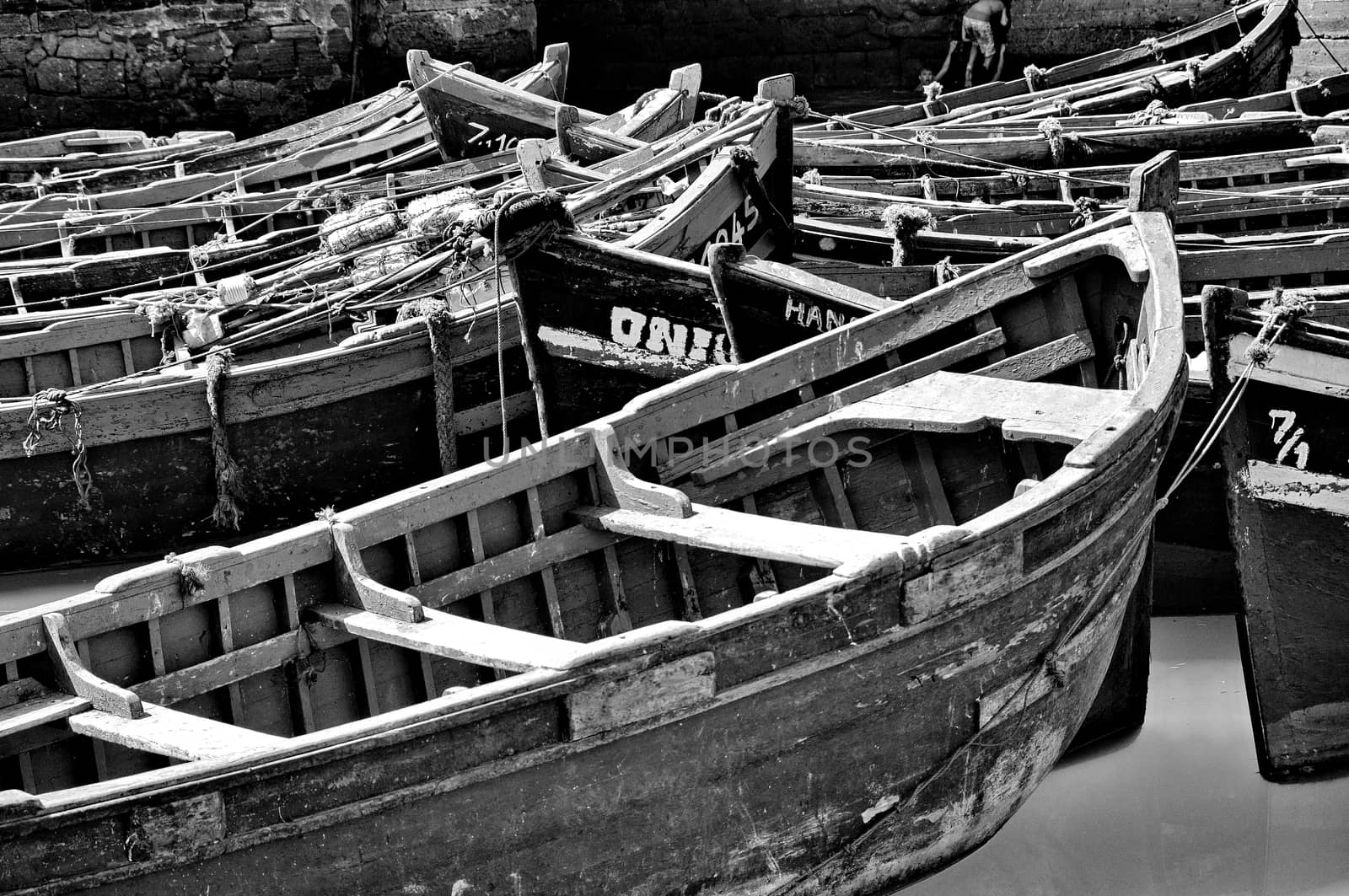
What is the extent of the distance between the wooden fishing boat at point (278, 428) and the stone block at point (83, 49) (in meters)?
9.58

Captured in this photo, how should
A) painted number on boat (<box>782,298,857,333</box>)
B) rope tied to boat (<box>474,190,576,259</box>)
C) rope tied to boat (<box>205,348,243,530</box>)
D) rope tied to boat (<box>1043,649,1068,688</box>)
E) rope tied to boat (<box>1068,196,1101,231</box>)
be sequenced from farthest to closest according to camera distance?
rope tied to boat (<box>1068,196,1101,231</box>), rope tied to boat (<box>205,348,243,530</box>), painted number on boat (<box>782,298,857,333</box>), rope tied to boat (<box>474,190,576,259</box>), rope tied to boat (<box>1043,649,1068,688</box>)

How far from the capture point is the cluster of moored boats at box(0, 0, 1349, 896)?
3.97 m

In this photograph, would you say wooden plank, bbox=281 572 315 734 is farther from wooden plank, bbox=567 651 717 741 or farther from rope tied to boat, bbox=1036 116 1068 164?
rope tied to boat, bbox=1036 116 1068 164

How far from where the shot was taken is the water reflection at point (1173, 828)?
521 centimetres

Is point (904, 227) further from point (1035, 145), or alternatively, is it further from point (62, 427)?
point (62, 427)

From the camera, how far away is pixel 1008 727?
4.84 meters

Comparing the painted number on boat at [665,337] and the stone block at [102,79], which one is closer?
the painted number on boat at [665,337]

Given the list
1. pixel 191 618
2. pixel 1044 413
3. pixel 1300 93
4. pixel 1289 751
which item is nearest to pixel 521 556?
pixel 191 618

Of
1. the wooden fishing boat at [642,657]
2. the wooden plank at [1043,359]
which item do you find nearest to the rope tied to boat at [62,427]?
the wooden fishing boat at [642,657]

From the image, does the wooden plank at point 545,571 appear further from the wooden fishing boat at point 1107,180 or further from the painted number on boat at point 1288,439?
the wooden fishing boat at point 1107,180

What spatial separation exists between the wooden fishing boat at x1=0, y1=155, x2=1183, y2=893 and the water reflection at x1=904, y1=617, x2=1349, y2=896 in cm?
41

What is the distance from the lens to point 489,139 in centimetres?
1071

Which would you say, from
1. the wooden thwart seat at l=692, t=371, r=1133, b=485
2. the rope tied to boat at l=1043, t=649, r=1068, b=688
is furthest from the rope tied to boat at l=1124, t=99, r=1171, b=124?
the rope tied to boat at l=1043, t=649, r=1068, b=688

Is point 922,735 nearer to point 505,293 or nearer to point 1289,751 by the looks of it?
point 1289,751
